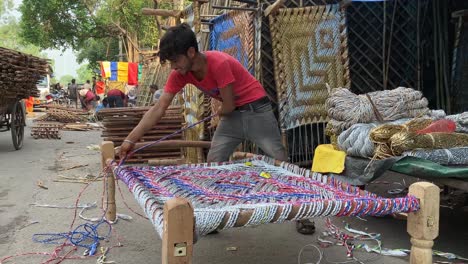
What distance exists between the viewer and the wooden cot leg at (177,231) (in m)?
1.67

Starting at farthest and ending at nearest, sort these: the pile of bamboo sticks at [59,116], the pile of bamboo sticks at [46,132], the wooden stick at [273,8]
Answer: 1. the pile of bamboo sticks at [59,116]
2. the pile of bamboo sticks at [46,132]
3. the wooden stick at [273,8]

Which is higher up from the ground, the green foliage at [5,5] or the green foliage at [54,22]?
the green foliage at [5,5]

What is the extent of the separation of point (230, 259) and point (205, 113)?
300 centimetres

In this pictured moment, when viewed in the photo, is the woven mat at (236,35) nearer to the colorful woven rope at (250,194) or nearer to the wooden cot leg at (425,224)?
the colorful woven rope at (250,194)

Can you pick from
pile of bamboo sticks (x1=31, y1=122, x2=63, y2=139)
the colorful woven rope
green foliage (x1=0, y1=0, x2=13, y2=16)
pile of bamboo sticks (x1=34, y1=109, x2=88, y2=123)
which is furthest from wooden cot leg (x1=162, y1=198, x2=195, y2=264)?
green foliage (x1=0, y1=0, x2=13, y2=16)

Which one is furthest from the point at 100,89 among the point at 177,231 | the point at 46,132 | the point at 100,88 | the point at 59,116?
the point at 177,231

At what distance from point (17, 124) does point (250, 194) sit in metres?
7.28

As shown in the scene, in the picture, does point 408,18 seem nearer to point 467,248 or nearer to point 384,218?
point 384,218

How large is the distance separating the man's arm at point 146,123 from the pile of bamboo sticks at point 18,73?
15.4ft

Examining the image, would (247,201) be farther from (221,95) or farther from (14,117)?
(14,117)

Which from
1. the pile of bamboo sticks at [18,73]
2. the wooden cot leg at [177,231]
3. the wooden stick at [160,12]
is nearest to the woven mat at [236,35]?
the wooden stick at [160,12]

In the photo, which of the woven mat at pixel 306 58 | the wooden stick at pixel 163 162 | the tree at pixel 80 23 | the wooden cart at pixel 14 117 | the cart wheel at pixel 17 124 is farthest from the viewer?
the tree at pixel 80 23

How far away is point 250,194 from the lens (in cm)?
244

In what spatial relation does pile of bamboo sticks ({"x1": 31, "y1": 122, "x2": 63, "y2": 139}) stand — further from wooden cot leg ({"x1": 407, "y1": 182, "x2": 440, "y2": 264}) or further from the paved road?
wooden cot leg ({"x1": 407, "y1": 182, "x2": 440, "y2": 264})
